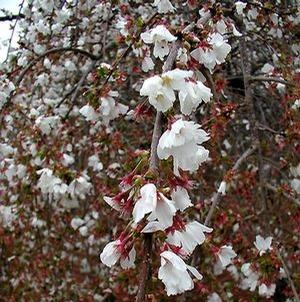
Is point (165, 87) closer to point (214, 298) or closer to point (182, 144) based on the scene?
point (182, 144)

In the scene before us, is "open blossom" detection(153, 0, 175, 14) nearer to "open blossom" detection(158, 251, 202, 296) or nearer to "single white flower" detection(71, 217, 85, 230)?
"open blossom" detection(158, 251, 202, 296)

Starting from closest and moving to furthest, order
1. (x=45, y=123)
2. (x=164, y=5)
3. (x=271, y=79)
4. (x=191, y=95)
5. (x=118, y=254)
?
(x=118, y=254), (x=191, y=95), (x=164, y=5), (x=271, y=79), (x=45, y=123)

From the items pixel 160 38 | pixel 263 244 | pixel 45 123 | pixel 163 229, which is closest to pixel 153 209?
pixel 163 229

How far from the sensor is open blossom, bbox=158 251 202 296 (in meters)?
1.18

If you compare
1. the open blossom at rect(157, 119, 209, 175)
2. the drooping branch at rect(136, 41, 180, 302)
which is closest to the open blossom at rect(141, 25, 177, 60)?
the drooping branch at rect(136, 41, 180, 302)

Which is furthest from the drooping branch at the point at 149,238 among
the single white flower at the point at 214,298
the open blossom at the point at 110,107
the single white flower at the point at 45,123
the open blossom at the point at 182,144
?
the single white flower at the point at 214,298

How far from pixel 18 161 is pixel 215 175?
165 cm

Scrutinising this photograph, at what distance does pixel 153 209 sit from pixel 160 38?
1.88 ft

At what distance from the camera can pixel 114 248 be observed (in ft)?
4.10

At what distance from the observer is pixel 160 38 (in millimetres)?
1559

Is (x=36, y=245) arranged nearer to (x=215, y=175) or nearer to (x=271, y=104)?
(x=215, y=175)

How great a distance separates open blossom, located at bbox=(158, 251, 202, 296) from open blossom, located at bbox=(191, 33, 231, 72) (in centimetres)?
63

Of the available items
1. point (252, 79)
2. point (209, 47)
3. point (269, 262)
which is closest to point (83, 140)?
point (252, 79)

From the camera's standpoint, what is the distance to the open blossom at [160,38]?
5.05ft
